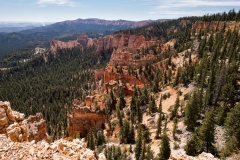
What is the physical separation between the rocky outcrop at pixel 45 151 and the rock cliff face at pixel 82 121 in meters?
45.5

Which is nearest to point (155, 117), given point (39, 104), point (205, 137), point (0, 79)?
point (205, 137)

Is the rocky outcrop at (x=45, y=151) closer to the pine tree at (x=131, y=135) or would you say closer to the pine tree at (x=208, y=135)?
the pine tree at (x=208, y=135)

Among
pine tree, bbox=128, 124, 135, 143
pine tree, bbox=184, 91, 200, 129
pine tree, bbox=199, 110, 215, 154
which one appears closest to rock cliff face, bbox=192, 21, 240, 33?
pine tree, bbox=184, 91, 200, 129

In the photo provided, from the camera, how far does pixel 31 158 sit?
14891 mm

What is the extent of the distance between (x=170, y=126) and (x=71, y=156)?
137 ft

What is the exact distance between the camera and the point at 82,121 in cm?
6372

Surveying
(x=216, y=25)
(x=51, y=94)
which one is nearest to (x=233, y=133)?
(x=51, y=94)

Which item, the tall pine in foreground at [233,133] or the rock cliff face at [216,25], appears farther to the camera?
the rock cliff face at [216,25]

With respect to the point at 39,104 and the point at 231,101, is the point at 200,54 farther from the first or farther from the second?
the point at 39,104

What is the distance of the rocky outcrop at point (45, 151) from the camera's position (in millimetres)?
15266

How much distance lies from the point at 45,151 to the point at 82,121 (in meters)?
48.5

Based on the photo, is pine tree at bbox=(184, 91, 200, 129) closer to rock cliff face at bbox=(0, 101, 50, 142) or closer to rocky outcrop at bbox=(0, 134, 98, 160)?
rocky outcrop at bbox=(0, 134, 98, 160)

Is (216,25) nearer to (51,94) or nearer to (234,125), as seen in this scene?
(234,125)

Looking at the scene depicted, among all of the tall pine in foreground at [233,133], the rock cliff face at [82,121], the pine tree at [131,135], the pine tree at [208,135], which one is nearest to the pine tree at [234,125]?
the tall pine in foreground at [233,133]
